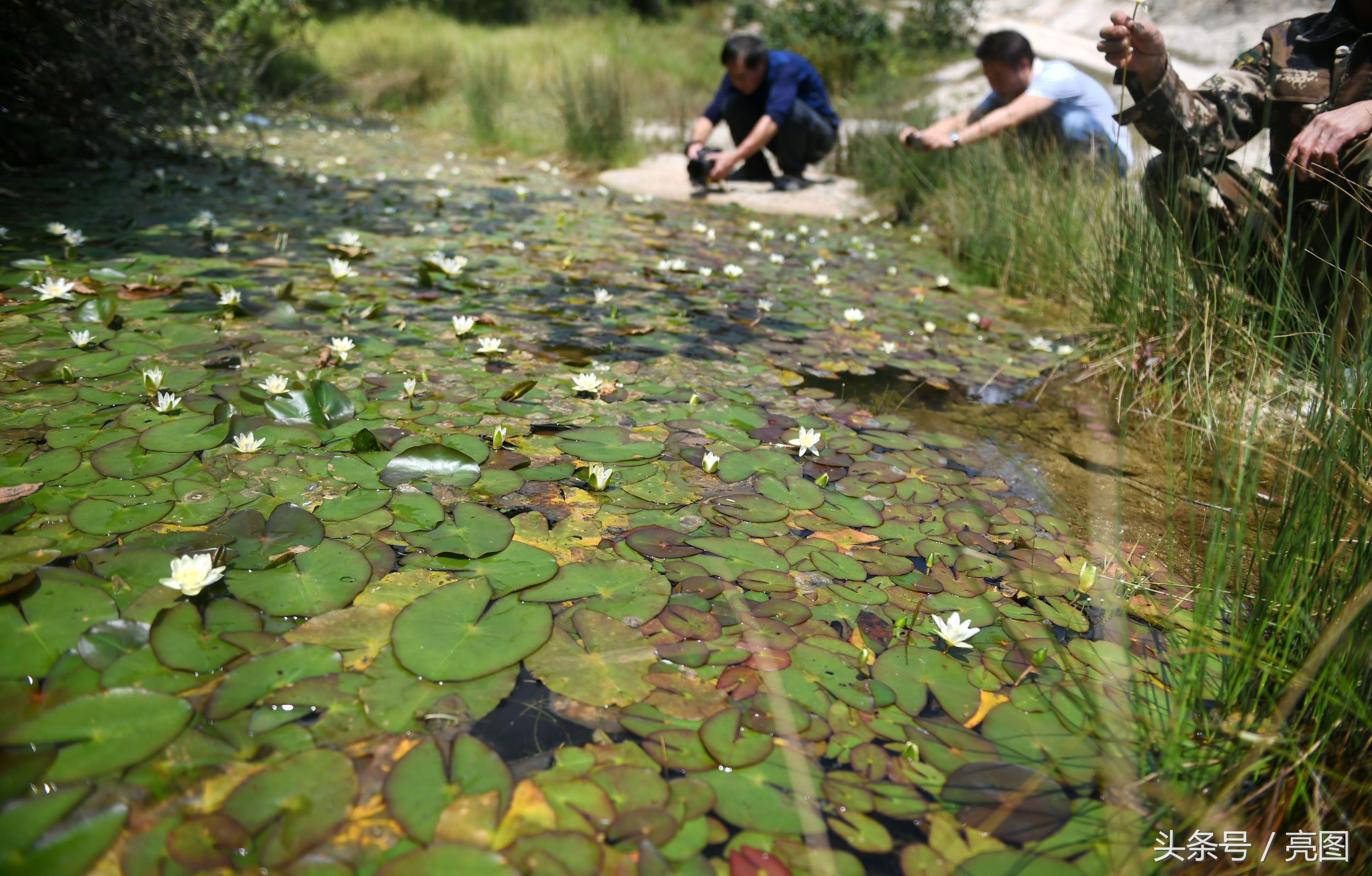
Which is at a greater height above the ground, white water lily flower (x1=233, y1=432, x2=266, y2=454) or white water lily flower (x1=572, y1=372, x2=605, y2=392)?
white water lily flower (x1=233, y1=432, x2=266, y2=454)

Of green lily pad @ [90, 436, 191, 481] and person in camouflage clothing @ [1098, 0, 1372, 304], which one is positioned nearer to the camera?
green lily pad @ [90, 436, 191, 481]

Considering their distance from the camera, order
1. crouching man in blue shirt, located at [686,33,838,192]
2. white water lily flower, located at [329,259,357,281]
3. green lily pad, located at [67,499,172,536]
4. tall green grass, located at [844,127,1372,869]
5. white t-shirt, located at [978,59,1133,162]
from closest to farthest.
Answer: tall green grass, located at [844,127,1372,869], green lily pad, located at [67,499,172,536], white water lily flower, located at [329,259,357,281], white t-shirt, located at [978,59,1133,162], crouching man in blue shirt, located at [686,33,838,192]

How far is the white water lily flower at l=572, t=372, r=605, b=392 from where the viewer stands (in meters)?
1.85

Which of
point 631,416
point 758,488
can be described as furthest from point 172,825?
point 631,416

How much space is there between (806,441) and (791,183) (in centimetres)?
410

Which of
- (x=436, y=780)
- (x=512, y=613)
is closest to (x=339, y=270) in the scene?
(x=512, y=613)

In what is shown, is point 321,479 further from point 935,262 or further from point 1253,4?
point 1253,4

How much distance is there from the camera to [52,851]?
71 cm

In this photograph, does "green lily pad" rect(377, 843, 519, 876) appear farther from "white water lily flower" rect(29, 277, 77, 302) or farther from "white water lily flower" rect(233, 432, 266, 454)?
"white water lily flower" rect(29, 277, 77, 302)

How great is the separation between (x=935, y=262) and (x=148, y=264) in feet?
11.3

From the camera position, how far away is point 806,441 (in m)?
1.68

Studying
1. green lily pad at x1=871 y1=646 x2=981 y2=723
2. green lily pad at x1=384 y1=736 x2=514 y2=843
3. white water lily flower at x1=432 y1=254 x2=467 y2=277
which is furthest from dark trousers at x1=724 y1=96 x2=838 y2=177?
green lily pad at x1=384 y1=736 x2=514 y2=843

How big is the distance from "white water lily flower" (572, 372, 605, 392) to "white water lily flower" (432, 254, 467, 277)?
3.41ft

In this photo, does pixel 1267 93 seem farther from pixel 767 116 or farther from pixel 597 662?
pixel 767 116
